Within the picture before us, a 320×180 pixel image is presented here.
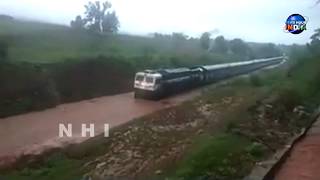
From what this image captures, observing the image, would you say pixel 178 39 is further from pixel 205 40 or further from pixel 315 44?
pixel 315 44

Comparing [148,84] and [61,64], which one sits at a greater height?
[61,64]

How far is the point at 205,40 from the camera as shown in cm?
7806

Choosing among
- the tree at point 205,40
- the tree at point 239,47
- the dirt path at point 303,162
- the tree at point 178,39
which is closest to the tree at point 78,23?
the tree at point 178,39

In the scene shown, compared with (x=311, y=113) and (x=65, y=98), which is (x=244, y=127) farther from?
(x=65, y=98)

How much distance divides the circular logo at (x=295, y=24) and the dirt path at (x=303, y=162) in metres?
4.73

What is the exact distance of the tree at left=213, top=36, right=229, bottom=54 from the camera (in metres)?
79.3

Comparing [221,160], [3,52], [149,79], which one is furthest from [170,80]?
[221,160]

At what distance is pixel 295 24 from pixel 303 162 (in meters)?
7.32

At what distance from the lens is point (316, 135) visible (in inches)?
472

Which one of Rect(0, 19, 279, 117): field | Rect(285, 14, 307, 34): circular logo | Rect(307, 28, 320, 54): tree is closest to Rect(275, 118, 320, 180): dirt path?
Rect(285, 14, 307, 34): circular logo

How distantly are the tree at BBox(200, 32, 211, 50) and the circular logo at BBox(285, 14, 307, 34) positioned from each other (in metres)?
60.6

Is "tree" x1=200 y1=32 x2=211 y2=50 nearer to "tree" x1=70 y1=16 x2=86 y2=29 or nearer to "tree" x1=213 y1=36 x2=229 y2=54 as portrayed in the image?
"tree" x1=213 y1=36 x2=229 y2=54

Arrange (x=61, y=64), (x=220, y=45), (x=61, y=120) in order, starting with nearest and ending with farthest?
(x=61, y=120), (x=61, y=64), (x=220, y=45)

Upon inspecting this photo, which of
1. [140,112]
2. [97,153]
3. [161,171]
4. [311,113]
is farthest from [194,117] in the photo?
[161,171]
